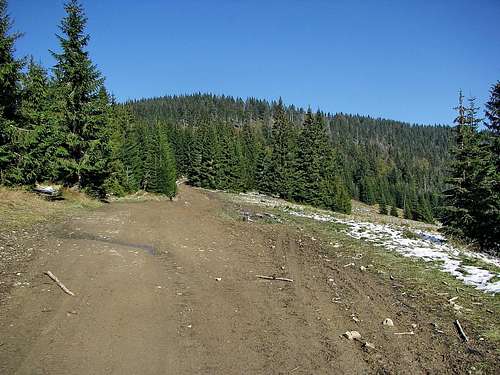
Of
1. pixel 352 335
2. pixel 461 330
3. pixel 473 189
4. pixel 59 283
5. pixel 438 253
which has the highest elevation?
pixel 473 189

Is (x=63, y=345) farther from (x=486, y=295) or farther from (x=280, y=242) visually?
(x=280, y=242)

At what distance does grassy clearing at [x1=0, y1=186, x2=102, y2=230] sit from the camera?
46.0 ft

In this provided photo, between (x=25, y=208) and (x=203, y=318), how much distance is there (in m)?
13.5

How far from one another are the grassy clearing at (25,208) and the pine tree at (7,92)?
1958 mm

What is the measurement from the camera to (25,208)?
1678cm

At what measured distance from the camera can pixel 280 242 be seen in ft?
48.6

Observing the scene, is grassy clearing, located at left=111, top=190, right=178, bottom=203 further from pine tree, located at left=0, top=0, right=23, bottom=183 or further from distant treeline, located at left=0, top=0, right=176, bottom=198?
pine tree, located at left=0, top=0, right=23, bottom=183

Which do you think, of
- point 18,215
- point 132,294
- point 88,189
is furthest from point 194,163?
point 132,294

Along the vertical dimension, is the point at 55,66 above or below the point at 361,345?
above

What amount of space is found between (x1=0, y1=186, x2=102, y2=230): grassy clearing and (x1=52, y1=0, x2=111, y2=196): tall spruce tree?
13.5 ft

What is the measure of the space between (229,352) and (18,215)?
13.0m

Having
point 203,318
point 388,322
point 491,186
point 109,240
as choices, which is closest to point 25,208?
point 109,240

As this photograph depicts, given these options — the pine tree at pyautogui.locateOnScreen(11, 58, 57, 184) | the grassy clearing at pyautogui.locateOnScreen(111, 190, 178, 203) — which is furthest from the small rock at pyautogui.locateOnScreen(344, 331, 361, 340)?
the grassy clearing at pyautogui.locateOnScreen(111, 190, 178, 203)

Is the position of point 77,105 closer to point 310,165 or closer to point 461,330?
point 461,330
